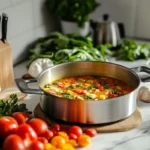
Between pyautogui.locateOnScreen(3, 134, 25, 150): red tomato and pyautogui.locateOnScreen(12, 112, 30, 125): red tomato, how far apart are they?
12cm

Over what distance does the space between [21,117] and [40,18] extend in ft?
2.79

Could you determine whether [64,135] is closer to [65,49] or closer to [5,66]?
[5,66]

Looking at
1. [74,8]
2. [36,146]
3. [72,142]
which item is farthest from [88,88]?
[74,8]

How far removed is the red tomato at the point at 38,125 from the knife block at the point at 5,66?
0.40 meters

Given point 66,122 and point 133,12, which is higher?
point 133,12

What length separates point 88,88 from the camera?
5.38 ft

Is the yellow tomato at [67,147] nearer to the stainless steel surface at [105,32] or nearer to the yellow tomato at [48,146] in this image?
the yellow tomato at [48,146]

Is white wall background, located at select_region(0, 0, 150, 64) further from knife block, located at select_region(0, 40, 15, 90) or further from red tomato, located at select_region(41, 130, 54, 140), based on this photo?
red tomato, located at select_region(41, 130, 54, 140)

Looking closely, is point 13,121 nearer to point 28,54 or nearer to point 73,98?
point 73,98

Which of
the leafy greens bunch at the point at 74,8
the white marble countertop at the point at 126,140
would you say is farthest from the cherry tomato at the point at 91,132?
the leafy greens bunch at the point at 74,8

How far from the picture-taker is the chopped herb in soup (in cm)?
157

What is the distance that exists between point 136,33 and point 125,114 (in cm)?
100

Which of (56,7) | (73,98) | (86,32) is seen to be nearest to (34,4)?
(56,7)

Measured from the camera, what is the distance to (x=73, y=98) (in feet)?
5.02
